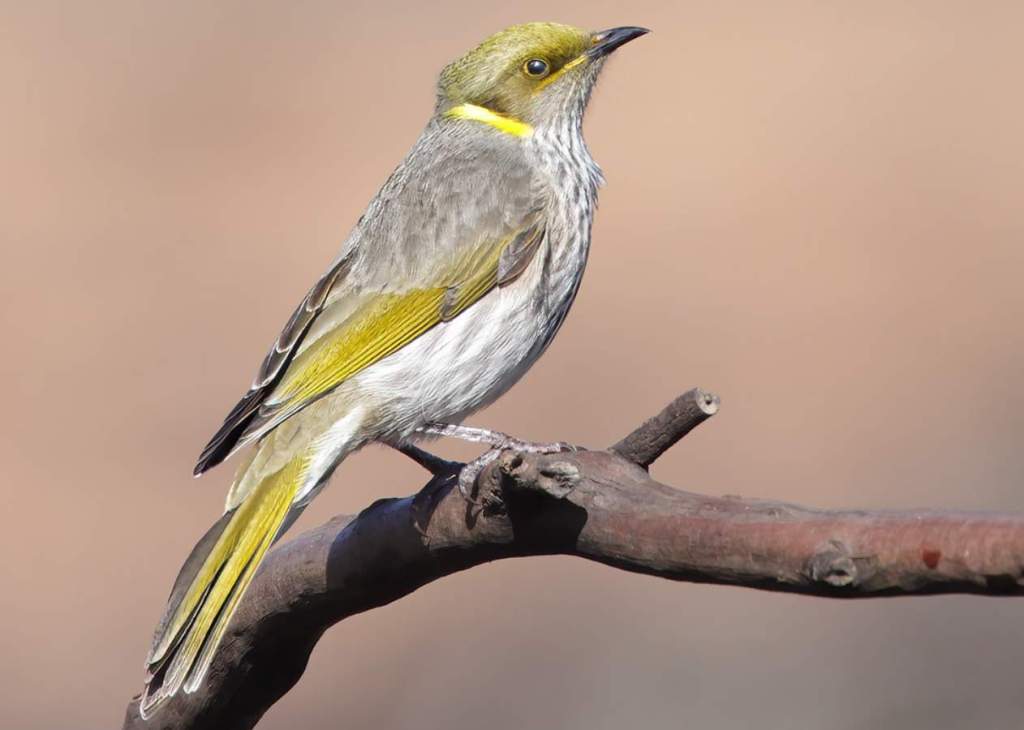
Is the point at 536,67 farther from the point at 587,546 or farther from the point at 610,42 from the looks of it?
the point at 587,546

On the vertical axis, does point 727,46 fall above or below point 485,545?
above

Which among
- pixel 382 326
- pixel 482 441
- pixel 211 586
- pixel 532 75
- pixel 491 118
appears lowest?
pixel 211 586

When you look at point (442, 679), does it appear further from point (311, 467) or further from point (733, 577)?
point (733, 577)

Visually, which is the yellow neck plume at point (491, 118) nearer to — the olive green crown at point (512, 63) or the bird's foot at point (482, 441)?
the olive green crown at point (512, 63)

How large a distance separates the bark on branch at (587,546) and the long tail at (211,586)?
80mm

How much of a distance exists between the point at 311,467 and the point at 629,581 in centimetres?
453

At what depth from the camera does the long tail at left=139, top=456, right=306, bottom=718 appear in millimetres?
4133

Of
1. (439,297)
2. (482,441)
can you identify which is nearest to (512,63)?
(439,297)

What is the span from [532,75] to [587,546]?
8.83 feet

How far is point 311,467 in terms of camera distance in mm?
4812

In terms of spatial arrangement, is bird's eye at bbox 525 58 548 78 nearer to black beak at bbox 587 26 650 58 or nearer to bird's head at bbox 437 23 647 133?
bird's head at bbox 437 23 647 133

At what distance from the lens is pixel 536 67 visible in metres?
5.86

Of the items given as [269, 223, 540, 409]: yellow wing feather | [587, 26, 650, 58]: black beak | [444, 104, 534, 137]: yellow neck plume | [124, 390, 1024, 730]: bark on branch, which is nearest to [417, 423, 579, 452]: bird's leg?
[124, 390, 1024, 730]: bark on branch

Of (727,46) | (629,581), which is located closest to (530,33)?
(629,581)
